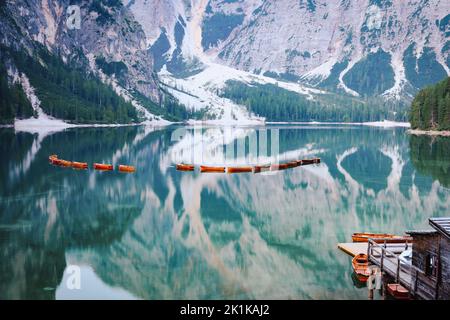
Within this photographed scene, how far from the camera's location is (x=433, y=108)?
148750 millimetres

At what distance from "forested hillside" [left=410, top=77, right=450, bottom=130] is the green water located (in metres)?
62.8

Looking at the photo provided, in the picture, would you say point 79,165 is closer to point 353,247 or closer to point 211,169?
point 211,169

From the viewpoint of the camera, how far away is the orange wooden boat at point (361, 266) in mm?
30328

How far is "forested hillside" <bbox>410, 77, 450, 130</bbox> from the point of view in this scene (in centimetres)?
14225

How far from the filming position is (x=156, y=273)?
105 feet

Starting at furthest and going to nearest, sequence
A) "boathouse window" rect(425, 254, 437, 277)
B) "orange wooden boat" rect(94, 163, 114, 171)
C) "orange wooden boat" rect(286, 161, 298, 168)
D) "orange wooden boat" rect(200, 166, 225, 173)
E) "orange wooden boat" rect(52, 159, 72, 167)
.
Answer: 1. "orange wooden boat" rect(286, 161, 298, 168)
2. "orange wooden boat" rect(52, 159, 72, 167)
3. "orange wooden boat" rect(200, 166, 225, 173)
4. "orange wooden boat" rect(94, 163, 114, 171)
5. "boathouse window" rect(425, 254, 437, 277)

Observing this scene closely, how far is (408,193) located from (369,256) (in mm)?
31563

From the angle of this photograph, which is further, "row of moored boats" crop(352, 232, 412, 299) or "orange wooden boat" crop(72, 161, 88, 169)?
"orange wooden boat" crop(72, 161, 88, 169)

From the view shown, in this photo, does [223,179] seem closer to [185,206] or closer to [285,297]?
[185,206]

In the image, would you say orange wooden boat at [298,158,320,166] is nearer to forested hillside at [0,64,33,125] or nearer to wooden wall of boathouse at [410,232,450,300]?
wooden wall of boathouse at [410,232,450,300]

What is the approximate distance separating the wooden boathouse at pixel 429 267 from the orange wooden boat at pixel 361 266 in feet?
7.76

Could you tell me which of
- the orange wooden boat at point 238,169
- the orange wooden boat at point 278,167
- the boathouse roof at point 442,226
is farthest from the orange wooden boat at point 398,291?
the orange wooden boat at point 278,167

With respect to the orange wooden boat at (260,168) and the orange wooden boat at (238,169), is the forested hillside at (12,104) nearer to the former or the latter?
the orange wooden boat at (238,169)

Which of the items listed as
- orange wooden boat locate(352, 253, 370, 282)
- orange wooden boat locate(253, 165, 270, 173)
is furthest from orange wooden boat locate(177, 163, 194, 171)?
orange wooden boat locate(352, 253, 370, 282)
